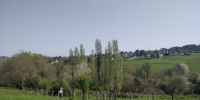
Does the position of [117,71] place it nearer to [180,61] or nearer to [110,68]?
[110,68]

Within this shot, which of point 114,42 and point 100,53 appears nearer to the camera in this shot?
point 114,42

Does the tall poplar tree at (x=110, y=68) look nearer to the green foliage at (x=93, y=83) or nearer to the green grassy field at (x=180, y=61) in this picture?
the green foliage at (x=93, y=83)

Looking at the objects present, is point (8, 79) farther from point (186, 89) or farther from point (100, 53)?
point (186, 89)

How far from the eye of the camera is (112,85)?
2375 centimetres

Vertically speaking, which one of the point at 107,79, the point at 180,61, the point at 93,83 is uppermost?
the point at 180,61

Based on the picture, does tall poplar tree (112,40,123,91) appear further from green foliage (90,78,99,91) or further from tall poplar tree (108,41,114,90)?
green foliage (90,78,99,91)

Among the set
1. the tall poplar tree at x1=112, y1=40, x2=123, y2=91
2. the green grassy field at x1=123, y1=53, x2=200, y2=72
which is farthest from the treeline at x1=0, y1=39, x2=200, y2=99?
the green grassy field at x1=123, y1=53, x2=200, y2=72

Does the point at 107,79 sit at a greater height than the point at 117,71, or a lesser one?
lesser

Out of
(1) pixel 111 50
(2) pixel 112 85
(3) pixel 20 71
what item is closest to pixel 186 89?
(2) pixel 112 85

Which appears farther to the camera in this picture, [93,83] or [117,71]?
[93,83]

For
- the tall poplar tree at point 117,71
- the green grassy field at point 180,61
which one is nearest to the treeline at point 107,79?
the tall poplar tree at point 117,71

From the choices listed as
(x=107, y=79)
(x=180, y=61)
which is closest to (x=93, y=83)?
(x=107, y=79)

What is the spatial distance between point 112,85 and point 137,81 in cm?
732

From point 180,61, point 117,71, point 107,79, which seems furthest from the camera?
point 180,61
